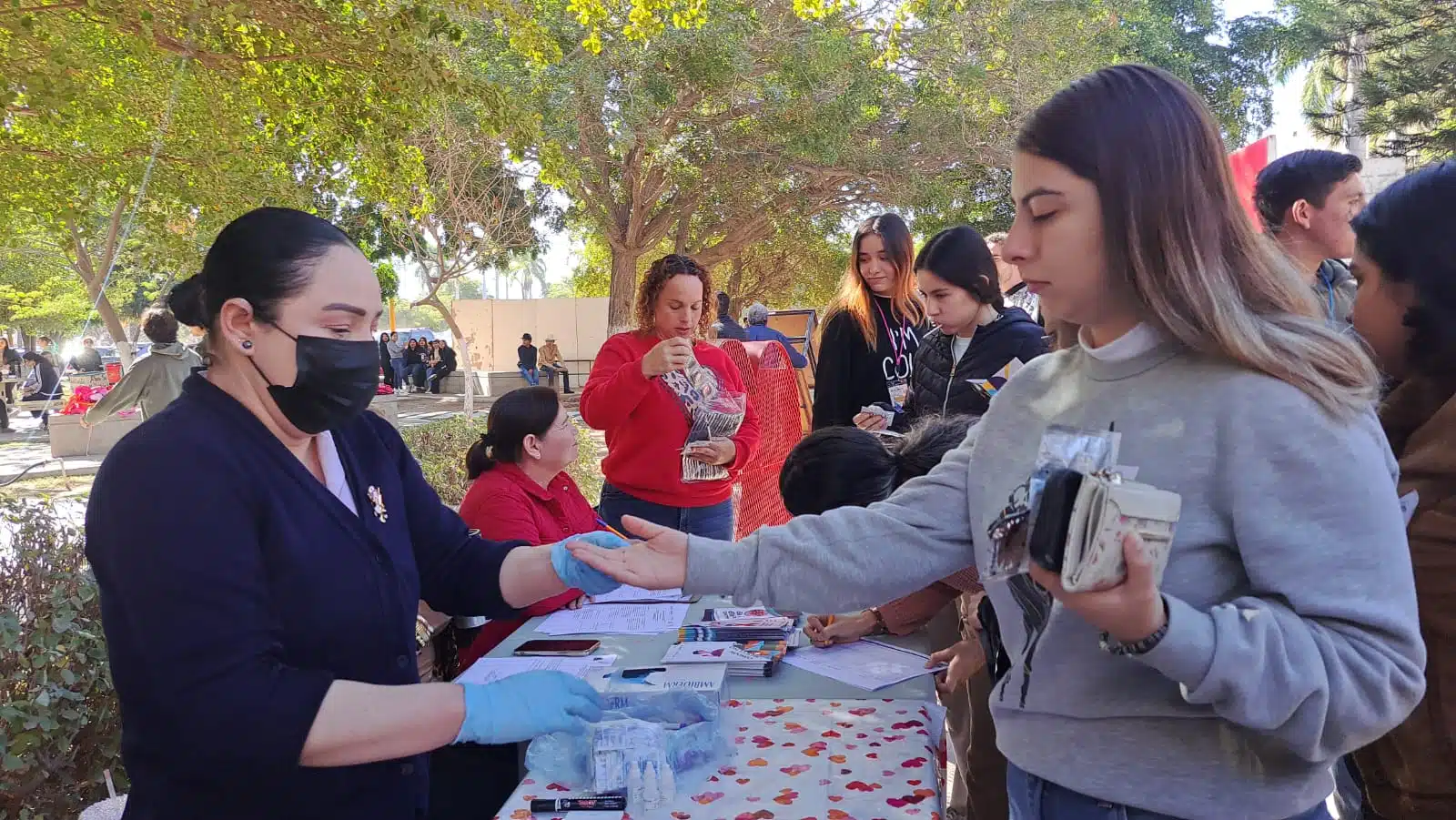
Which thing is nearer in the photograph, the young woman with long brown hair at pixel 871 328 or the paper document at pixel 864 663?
the paper document at pixel 864 663

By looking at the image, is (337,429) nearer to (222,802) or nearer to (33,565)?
(222,802)

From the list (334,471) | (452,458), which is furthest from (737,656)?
(452,458)

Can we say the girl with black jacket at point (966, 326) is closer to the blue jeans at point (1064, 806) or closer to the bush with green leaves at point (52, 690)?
the blue jeans at point (1064, 806)

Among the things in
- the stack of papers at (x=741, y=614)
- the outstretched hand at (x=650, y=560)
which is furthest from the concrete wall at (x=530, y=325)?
the outstretched hand at (x=650, y=560)

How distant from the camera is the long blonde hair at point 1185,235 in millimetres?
1137

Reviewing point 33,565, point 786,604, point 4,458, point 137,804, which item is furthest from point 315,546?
point 4,458

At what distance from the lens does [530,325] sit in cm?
2706

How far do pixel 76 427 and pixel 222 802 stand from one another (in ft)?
41.5

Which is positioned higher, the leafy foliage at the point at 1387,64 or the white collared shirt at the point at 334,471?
the leafy foliage at the point at 1387,64

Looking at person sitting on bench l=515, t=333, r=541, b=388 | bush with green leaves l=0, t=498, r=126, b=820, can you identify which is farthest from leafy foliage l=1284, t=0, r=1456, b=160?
bush with green leaves l=0, t=498, r=126, b=820

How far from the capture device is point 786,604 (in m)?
1.52

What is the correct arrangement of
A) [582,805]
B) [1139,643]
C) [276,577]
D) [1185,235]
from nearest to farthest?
[1139,643], [1185,235], [276,577], [582,805]

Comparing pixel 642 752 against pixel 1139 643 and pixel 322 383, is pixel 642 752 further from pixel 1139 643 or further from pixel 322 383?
pixel 1139 643

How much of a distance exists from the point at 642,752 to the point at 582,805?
131 millimetres
